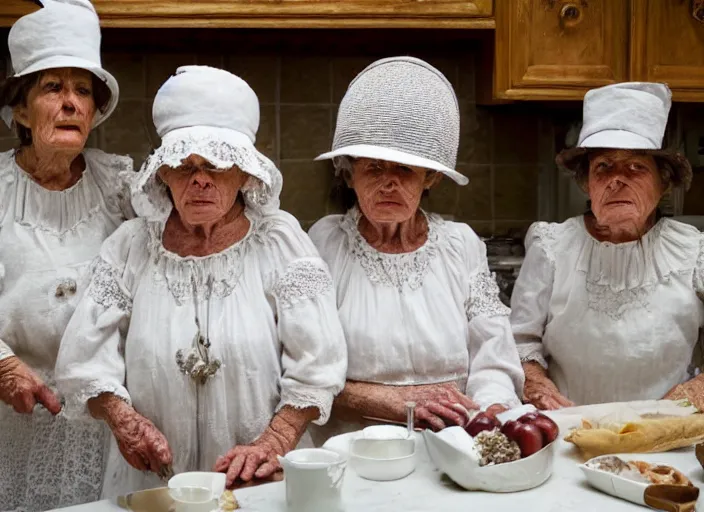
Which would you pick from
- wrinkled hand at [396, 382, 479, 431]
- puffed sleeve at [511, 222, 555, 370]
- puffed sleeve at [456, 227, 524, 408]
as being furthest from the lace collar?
puffed sleeve at [511, 222, 555, 370]

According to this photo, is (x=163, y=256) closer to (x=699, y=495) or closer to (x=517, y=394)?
(x=517, y=394)

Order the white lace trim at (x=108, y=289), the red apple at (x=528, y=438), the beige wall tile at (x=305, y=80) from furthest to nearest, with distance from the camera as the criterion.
Result: 1. the beige wall tile at (x=305, y=80)
2. the white lace trim at (x=108, y=289)
3. the red apple at (x=528, y=438)

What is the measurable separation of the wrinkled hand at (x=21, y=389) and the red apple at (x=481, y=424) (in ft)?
3.17

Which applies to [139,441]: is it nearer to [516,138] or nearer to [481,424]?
[481,424]

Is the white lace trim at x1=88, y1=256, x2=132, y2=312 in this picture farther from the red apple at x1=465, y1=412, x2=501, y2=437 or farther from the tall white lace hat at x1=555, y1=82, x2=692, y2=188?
the tall white lace hat at x1=555, y1=82, x2=692, y2=188

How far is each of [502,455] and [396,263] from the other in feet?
2.21

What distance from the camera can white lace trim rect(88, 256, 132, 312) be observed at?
6.41 feet

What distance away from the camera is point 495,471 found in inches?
62.5

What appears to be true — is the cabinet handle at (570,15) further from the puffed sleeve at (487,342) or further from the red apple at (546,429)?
the red apple at (546,429)

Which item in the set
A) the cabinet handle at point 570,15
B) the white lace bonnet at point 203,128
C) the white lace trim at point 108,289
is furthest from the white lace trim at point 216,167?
the cabinet handle at point 570,15

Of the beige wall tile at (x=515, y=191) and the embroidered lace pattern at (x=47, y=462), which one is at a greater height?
the beige wall tile at (x=515, y=191)

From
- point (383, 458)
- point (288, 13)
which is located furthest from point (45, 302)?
point (288, 13)

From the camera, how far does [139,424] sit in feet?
6.19

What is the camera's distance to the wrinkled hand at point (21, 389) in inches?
80.0
